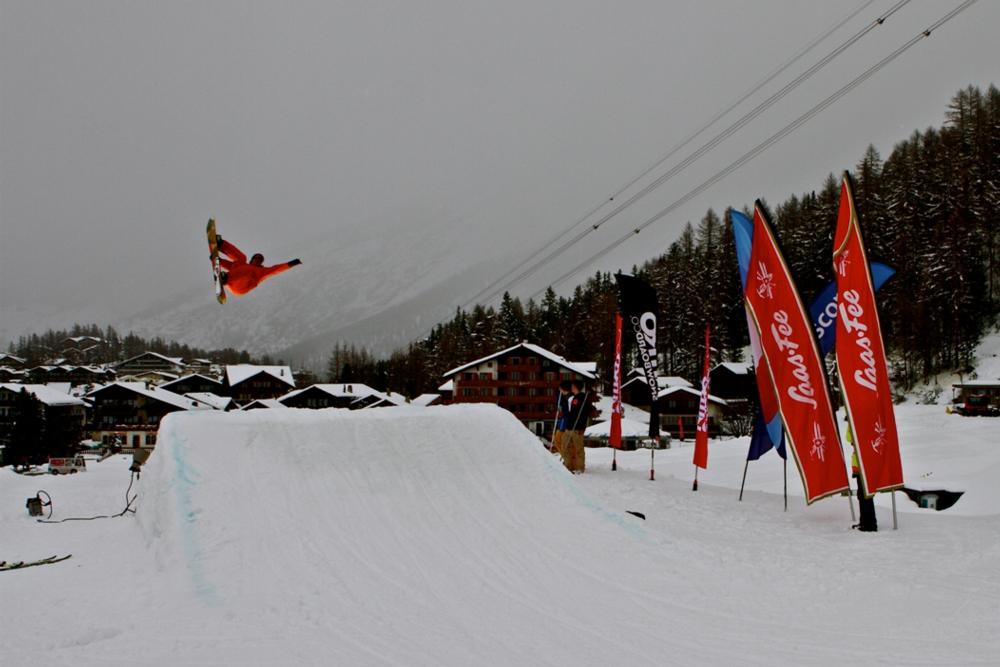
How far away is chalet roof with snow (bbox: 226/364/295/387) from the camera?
73.5 meters

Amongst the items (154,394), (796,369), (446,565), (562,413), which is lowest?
(446,565)

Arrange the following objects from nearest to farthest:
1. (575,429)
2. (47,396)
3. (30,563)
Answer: (30,563) → (575,429) → (47,396)

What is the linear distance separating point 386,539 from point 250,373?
231 feet

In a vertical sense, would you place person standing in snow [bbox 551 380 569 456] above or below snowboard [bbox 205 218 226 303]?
below

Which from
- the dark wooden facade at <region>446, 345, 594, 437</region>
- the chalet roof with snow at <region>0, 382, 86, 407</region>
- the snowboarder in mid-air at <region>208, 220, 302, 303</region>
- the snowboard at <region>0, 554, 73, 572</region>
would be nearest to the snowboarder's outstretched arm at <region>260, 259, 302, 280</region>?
the snowboarder in mid-air at <region>208, 220, 302, 303</region>

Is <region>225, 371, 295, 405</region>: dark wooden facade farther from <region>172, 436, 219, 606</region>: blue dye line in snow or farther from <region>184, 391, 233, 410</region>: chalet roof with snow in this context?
<region>172, 436, 219, 606</region>: blue dye line in snow

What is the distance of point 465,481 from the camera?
450 inches

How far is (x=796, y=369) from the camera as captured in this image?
11.6 metres

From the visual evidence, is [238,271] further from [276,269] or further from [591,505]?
[591,505]

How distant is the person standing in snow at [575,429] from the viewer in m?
16.3

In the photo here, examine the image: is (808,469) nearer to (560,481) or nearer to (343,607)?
(560,481)

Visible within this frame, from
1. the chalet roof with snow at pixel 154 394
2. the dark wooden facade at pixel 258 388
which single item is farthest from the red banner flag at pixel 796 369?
the dark wooden facade at pixel 258 388

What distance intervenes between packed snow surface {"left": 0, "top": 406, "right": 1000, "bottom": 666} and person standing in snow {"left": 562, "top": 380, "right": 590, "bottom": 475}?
264 centimetres

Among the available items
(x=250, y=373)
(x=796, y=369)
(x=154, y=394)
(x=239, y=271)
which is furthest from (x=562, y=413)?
(x=250, y=373)
